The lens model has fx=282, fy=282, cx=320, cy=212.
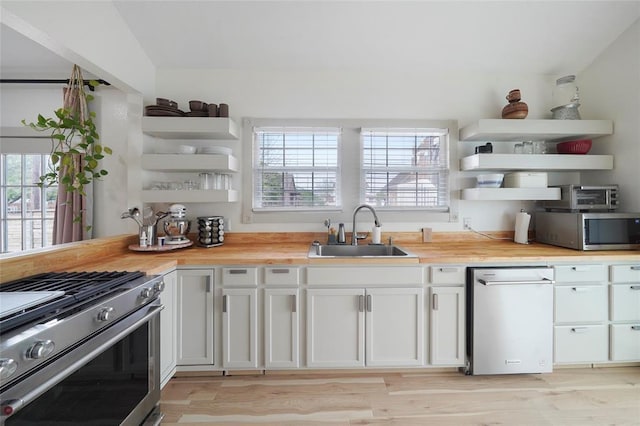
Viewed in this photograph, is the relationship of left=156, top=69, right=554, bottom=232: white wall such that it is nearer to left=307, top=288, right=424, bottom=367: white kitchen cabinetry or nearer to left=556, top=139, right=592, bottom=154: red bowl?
left=556, top=139, right=592, bottom=154: red bowl

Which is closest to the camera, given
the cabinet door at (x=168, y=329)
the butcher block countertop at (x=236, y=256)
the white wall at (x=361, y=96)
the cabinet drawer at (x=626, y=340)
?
the butcher block countertop at (x=236, y=256)

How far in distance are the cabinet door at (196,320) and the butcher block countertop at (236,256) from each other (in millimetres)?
111

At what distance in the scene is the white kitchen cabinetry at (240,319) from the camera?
80.3 inches

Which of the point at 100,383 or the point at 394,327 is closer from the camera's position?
the point at 100,383

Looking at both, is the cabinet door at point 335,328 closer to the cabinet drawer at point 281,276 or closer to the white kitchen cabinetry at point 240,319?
the cabinet drawer at point 281,276

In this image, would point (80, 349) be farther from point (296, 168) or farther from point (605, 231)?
point (605, 231)

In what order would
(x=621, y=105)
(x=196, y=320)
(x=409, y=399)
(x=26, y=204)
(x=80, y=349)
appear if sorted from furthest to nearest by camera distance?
(x=26, y=204)
(x=621, y=105)
(x=196, y=320)
(x=409, y=399)
(x=80, y=349)

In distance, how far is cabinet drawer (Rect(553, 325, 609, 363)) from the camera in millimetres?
2115

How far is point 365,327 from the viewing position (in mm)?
2057

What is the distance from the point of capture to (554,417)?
5.71 feet

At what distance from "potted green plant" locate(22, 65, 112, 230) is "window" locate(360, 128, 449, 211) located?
7.72ft

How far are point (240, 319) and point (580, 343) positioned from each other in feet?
8.37

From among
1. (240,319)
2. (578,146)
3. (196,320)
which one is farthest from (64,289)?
(578,146)

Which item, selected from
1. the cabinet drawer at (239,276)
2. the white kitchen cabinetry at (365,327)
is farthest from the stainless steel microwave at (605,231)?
the cabinet drawer at (239,276)
